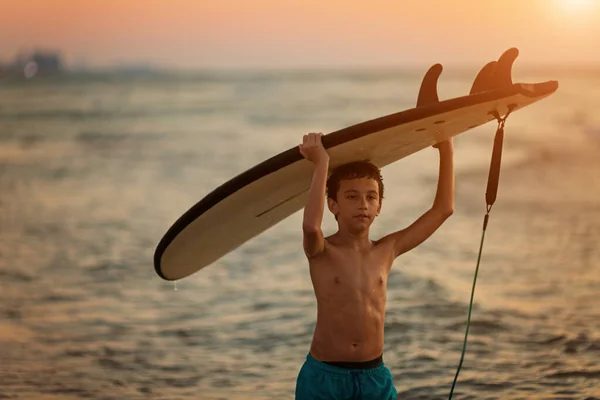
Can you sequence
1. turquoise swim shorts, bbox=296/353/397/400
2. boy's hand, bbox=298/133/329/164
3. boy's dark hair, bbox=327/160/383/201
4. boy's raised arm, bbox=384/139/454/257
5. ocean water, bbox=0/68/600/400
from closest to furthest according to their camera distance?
boy's hand, bbox=298/133/329/164, turquoise swim shorts, bbox=296/353/397/400, boy's dark hair, bbox=327/160/383/201, boy's raised arm, bbox=384/139/454/257, ocean water, bbox=0/68/600/400

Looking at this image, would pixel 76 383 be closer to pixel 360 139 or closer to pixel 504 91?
pixel 360 139

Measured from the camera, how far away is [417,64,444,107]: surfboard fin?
366cm

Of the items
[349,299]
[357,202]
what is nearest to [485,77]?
[357,202]

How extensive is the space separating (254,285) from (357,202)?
3854mm

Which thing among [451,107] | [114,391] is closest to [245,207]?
[451,107]

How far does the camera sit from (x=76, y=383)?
5305 millimetres

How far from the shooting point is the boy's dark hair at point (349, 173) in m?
3.59

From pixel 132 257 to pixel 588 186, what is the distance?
6.52 meters

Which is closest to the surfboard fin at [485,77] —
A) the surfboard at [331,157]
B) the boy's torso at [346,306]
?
the surfboard at [331,157]

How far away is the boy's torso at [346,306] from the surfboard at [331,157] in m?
0.33

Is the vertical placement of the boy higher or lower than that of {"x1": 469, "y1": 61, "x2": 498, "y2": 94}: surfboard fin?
lower

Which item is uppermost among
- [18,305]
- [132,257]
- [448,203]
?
[132,257]

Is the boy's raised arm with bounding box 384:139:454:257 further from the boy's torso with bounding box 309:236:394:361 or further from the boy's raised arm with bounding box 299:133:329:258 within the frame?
the boy's raised arm with bounding box 299:133:329:258

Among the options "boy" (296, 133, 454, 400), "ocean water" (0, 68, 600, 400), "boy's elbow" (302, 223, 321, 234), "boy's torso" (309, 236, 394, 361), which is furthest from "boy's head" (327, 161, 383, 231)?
"ocean water" (0, 68, 600, 400)
